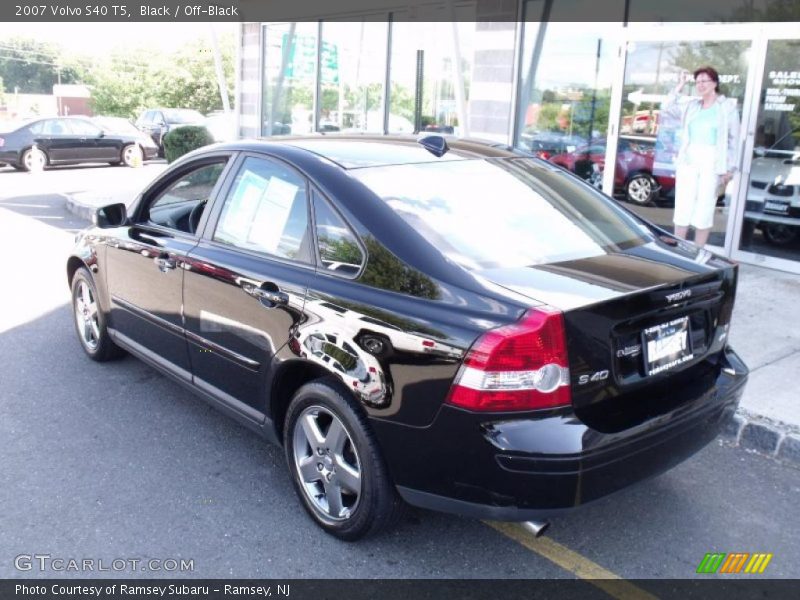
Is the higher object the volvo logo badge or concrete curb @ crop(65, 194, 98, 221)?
the volvo logo badge


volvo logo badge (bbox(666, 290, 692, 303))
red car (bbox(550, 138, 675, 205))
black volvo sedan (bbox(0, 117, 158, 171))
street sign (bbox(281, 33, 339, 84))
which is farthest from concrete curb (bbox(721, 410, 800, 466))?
black volvo sedan (bbox(0, 117, 158, 171))

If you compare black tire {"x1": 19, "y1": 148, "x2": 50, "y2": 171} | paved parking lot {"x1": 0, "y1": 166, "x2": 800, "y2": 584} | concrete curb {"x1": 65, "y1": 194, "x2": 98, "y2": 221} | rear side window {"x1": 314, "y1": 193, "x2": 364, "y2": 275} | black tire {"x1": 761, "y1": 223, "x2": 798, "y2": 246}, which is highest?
rear side window {"x1": 314, "y1": 193, "x2": 364, "y2": 275}

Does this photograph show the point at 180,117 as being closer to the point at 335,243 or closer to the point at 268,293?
the point at 268,293

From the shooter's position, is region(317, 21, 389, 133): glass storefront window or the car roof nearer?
the car roof

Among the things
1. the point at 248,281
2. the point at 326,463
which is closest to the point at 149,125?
the point at 248,281

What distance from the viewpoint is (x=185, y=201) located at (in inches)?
188

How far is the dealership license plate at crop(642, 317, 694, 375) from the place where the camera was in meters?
2.89

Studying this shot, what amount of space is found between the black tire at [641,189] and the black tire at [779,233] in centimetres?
147

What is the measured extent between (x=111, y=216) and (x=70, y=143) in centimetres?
1739

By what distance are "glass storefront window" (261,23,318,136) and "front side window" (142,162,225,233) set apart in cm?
1085

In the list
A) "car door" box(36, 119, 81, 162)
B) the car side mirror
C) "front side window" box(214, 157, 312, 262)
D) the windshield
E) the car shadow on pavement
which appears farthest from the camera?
the windshield

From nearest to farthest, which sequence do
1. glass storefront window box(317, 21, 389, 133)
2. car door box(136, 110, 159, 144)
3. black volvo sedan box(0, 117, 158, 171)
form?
glass storefront window box(317, 21, 389, 133), black volvo sedan box(0, 117, 158, 171), car door box(136, 110, 159, 144)

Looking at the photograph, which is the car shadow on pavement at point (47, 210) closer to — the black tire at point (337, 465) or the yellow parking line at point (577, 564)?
the black tire at point (337, 465)

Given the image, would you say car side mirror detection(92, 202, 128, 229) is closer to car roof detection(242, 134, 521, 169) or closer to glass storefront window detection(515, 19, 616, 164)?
car roof detection(242, 134, 521, 169)
